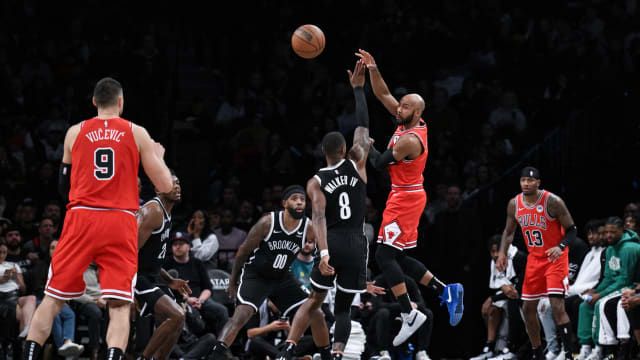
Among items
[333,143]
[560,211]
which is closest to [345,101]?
[560,211]

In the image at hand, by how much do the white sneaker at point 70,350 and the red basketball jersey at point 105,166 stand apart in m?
4.68

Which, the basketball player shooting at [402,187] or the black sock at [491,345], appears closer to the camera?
the basketball player shooting at [402,187]

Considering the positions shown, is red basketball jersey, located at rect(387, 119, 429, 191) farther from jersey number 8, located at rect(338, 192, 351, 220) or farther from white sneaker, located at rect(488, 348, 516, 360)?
white sneaker, located at rect(488, 348, 516, 360)

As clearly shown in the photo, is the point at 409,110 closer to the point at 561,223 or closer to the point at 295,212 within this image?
the point at 295,212

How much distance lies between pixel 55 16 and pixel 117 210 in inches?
440

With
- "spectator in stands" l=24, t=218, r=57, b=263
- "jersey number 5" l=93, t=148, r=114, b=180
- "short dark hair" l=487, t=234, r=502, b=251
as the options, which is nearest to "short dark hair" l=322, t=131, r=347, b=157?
"jersey number 5" l=93, t=148, r=114, b=180

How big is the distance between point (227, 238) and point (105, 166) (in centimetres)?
654

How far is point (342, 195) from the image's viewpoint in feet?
28.9

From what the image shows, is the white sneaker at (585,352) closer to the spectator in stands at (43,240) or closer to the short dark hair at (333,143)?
the short dark hair at (333,143)

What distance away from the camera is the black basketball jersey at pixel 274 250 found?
965cm

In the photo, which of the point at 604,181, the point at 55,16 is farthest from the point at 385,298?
the point at 55,16

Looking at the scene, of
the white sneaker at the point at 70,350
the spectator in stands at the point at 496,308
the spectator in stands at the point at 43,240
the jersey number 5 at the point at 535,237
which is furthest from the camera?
the spectator in stands at the point at 496,308

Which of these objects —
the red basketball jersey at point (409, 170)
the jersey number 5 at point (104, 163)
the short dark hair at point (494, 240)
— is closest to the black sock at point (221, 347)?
the red basketball jersey at point (409, 170)

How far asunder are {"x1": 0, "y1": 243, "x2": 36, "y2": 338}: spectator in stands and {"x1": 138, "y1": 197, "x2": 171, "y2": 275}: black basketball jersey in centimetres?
283
